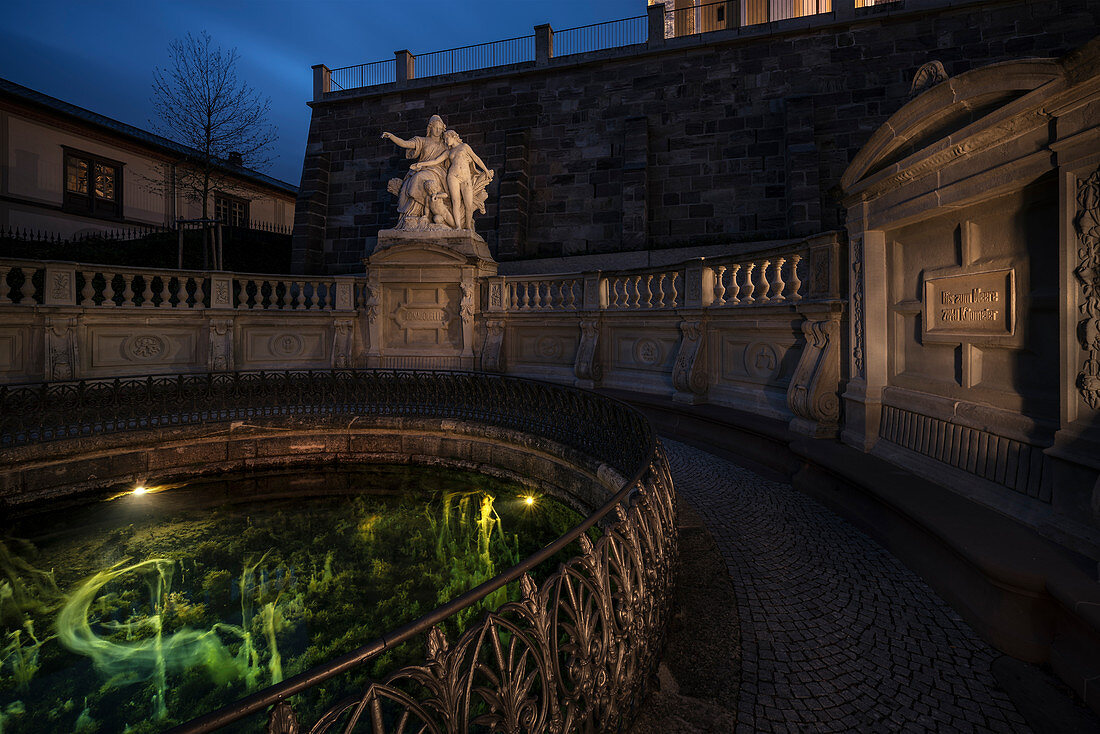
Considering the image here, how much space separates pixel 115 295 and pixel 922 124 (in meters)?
11.6

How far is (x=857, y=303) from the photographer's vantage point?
4.57 m

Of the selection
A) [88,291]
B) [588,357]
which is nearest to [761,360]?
[588,357]

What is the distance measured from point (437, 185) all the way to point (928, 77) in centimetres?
791

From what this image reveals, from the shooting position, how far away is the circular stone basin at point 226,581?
3.07 metres

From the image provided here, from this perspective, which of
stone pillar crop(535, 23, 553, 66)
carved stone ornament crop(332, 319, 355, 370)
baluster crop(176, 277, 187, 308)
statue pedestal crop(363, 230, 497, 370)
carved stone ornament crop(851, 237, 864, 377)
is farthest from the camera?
stone pillar crop(535, 23, 553, 66)

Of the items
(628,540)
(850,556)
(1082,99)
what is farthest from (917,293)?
(628,540)

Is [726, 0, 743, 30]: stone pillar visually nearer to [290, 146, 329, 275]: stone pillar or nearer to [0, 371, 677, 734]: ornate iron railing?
[290, 146, 329, 275]: stone pillar

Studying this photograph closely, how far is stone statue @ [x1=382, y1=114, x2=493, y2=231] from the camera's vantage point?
384 inches

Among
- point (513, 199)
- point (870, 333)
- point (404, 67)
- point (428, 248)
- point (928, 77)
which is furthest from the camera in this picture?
point (404, 67)

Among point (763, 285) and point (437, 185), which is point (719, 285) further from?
point (437, 185)

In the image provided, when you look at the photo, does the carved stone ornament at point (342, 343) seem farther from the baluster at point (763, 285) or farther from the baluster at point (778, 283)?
the baluster at point (778, 283)

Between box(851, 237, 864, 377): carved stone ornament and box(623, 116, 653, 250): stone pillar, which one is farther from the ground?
box(623, 116, 653, 250): stone pillar

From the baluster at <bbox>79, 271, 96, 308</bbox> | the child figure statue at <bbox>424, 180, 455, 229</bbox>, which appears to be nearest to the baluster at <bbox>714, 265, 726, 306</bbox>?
the child figure statue at <bbox>424, 180, 455, 229</bbox>

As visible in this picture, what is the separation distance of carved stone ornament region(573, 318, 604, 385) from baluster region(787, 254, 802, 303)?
312cm
